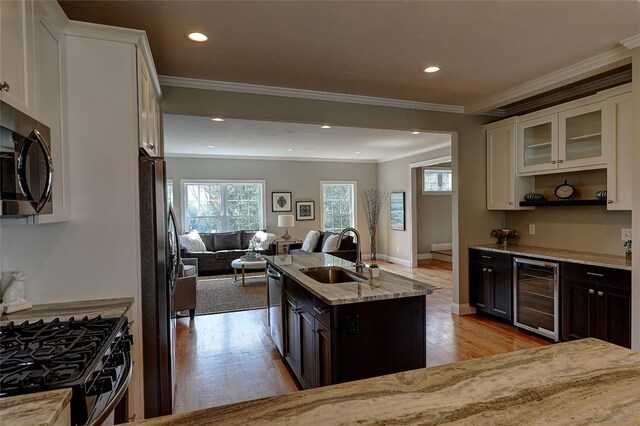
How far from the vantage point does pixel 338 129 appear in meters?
5.54

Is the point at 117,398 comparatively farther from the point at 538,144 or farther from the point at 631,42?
the point at 538,144

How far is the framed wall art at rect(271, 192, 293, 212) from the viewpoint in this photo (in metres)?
8.48

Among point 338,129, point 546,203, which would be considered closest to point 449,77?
point 546,203

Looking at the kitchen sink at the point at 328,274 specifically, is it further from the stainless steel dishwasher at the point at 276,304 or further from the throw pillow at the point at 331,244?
the throw pillow at the point at 331,244

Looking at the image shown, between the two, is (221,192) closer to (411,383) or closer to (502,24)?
(502,24)

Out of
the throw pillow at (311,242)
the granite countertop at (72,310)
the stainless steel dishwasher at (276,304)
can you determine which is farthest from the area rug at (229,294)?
the granite countertop at (72,310)

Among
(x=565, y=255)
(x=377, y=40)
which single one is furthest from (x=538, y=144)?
(x=377, y=40)

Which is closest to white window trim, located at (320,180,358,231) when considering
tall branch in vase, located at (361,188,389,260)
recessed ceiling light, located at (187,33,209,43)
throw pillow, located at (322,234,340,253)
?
tall branch in vase, located at (361,188,389,260)

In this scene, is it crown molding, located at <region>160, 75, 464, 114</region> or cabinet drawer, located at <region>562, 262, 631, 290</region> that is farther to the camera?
crown molding, located at <region>160, 75, 464, 114</region>

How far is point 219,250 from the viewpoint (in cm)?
759

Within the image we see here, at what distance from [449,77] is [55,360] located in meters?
3.51

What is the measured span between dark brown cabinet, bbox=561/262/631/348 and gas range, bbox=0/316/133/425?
3.55 meters

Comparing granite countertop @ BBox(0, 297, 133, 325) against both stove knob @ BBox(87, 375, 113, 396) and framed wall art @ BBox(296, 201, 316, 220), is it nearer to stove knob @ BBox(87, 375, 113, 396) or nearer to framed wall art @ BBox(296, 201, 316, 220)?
stove knob @ BBox(87, 375, 113, 396)

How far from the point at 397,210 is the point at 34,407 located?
26.0 ft
